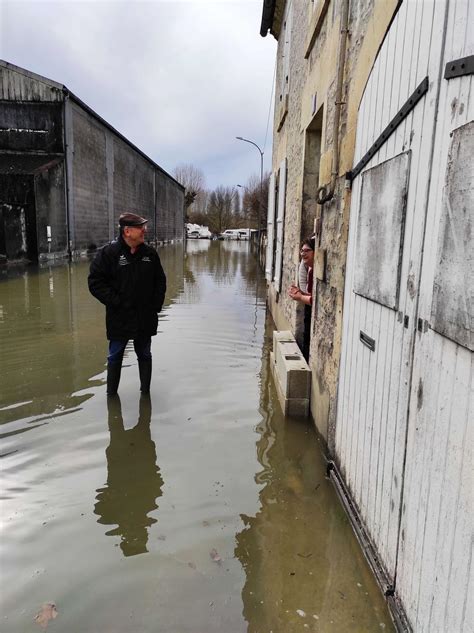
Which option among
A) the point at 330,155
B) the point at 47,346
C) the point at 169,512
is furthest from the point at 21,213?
the point at 169,512

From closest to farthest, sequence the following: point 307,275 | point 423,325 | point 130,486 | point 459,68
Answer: point 459,68 < point 423,325 < point 130,486 < point 307,275

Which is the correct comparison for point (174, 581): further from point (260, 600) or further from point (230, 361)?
point (230, 361)

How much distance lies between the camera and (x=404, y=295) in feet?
7.57

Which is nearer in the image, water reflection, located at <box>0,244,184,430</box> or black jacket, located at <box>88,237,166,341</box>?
black jacket, located at <box>88,237,166,341</box>

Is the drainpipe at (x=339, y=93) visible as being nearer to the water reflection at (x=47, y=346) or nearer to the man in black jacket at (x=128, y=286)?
the man in black jacket at (x=128, y=286)

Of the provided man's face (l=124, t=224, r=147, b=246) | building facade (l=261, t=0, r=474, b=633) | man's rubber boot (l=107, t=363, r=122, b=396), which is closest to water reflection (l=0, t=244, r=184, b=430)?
man's rubber boot (l=107, t=363, r=122, b=396)

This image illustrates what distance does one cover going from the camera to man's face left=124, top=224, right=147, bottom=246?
4.47 m

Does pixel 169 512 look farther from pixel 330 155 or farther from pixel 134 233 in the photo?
pixel 330 155

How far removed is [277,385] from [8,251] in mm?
15537

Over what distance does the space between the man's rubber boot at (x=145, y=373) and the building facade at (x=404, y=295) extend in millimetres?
1878

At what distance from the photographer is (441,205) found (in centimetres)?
187

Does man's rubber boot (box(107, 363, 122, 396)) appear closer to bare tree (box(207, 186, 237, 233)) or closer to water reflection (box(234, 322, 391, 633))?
water reflection (box(234, 322, 391, 633))

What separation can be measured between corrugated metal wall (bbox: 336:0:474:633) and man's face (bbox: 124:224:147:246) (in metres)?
2.23

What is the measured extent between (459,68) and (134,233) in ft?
10.7
